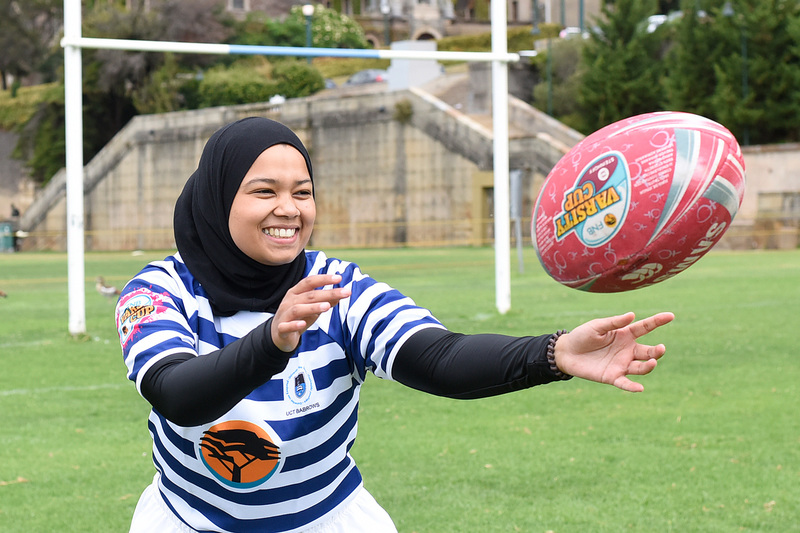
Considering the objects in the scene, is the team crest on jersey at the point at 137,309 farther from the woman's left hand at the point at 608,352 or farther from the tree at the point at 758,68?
the tree at the point at 758,68

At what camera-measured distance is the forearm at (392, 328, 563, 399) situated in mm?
2383

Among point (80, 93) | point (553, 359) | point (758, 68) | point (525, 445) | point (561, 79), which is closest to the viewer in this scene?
point (553, 359)

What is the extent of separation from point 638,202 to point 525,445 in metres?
2.95

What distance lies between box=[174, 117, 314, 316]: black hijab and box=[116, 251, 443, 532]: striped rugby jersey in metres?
0.05

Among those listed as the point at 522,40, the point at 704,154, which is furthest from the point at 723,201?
the point at 522,40

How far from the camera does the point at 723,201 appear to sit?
3.62 m

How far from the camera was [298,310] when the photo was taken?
2.14 metres

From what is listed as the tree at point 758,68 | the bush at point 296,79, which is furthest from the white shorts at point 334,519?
the bush at point 296,79

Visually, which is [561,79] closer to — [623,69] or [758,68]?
[623,69]

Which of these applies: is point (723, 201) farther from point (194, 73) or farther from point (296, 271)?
point (194, 73)

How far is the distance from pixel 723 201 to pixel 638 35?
35.7 metres

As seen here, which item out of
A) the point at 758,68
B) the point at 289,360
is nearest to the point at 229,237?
the point at 289,360

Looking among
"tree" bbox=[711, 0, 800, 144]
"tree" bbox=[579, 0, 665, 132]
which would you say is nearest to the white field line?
"tree" bbox=[711, 0, 800, 144]

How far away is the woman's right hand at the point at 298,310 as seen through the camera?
2135mm
